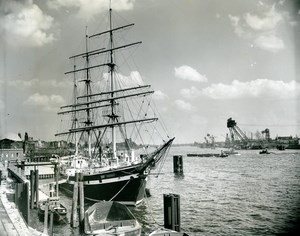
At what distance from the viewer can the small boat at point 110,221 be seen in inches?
535

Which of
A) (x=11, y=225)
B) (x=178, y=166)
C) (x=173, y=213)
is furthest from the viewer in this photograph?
(x=178, y=166)

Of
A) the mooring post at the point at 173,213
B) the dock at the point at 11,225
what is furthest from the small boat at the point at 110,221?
the dock at the point at 11,225

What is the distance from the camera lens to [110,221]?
15.0 metres

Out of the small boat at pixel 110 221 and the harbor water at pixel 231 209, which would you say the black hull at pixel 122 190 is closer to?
the harbor water at pixel 231 209

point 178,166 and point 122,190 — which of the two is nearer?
point 122,190

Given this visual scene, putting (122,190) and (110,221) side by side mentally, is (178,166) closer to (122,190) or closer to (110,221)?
(122,190)

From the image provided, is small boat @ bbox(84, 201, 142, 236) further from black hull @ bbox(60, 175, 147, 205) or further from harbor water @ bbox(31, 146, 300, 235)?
black hull @ bbox(60, 175, 147, 205)

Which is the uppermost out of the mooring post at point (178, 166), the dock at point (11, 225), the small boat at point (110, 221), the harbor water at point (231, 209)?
the dock at point (11, 225)

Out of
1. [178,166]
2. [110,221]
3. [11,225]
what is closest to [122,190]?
[110,221]

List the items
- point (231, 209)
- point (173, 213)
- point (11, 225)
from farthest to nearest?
point (231, 209) → point (173, 213) → point (11, 225)

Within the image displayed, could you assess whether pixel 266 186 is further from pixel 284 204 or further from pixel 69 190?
pixel 69 190

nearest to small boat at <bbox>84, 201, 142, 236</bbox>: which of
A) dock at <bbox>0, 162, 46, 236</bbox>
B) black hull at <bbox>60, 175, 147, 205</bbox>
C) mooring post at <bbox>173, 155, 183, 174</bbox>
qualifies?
dock at <bbox>0, 162, 46, 236</bbox>

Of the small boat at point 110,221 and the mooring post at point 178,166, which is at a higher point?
the small boat at point 110,221

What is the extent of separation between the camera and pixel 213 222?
2289cm
